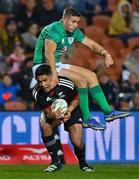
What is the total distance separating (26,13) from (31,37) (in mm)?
703

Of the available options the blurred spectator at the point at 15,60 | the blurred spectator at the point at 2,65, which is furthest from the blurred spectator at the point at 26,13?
the blurred spectator at the point at 2,65

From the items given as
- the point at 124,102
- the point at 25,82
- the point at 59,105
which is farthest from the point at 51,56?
the point at 25,82

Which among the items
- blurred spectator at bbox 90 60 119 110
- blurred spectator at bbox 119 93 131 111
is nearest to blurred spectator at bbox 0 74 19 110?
blurred spectator at bbox 90 60 119 110

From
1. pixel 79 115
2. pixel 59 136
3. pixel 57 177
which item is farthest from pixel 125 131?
pixel 57 177

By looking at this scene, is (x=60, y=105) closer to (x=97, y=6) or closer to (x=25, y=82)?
(x=25, y=82)

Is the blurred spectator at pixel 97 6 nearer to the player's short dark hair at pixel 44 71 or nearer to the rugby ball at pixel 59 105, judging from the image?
the rugby ball at pixel 59 105

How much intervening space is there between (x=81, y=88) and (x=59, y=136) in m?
2.93

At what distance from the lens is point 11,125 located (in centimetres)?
1570

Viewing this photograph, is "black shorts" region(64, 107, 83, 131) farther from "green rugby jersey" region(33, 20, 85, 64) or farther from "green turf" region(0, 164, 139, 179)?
"green rugby jersey" region(33, 20, 85, 64)

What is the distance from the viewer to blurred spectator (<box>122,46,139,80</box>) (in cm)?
1908

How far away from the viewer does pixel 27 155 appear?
50.6ft

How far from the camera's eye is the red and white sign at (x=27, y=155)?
15398mm

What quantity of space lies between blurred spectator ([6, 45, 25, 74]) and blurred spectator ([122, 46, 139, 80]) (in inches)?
85.4

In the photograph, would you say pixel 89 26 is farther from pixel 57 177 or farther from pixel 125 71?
pixel 57 177
